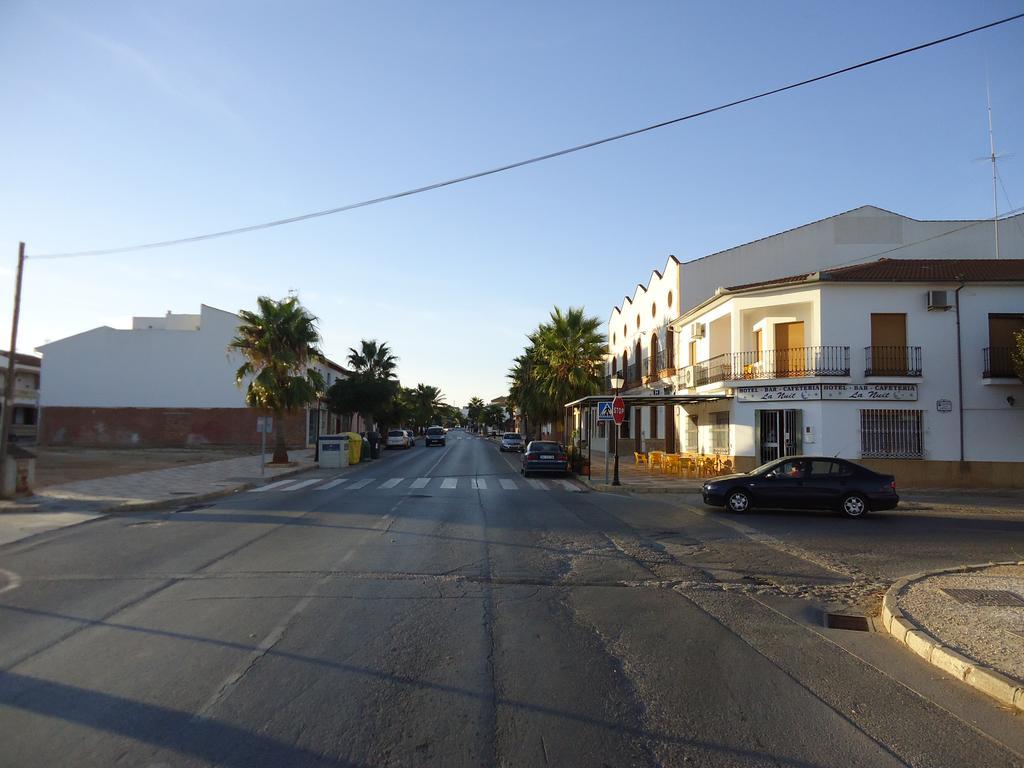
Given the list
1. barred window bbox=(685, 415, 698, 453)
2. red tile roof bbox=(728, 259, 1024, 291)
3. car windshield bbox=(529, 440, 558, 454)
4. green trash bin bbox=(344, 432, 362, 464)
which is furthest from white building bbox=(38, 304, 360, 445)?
red tile roof bbox=(728, 259, 1024, 291)

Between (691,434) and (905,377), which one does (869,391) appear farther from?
(691,434)

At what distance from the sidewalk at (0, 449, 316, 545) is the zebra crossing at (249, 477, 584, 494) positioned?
1.31 m

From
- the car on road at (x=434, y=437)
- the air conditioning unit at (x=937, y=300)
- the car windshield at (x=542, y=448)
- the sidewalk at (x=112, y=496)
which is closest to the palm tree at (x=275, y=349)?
the sidewalk at (x=112, y=496)

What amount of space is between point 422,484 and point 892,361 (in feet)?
53.2

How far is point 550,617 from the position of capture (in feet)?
23.0

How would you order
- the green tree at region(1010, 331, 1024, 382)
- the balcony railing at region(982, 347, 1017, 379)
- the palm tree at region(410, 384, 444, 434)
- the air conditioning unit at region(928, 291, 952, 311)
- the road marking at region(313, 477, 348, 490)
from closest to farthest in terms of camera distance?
the green tree at region(1010, 331, 1024, 382)
the road marking at region(313, 477, 348, 490)
the balcony railing at region(982, 347, 1017, 379)
the air conditioning unit at region(928, 291, 952, 311)
the palm tree at region(410, 384, 444, 434)

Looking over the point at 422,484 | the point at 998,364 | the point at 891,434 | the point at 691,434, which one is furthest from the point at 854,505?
the point at 691,434

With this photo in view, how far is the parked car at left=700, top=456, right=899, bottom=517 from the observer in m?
15.8

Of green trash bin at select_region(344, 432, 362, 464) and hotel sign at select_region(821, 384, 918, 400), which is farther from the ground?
hotel sign at select_region(821, 384, 918, 400)

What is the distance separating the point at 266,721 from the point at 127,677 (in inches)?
59.5

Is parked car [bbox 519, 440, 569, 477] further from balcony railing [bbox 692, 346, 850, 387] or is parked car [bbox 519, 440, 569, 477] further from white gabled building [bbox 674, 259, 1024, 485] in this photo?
white gabled building [bbox 674, 259, 1024, 485]

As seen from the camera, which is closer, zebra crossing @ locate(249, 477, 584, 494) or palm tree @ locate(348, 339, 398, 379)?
zebra crossing @ locate(249, 477, 584, 494)

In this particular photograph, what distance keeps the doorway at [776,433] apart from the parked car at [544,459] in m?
7.30

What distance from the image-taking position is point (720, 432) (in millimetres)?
28141
